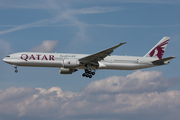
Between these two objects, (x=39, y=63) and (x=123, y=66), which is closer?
(x=39, y=63)

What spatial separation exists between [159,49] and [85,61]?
48.7ft

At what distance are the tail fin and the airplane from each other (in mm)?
1200

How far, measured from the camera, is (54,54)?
47094 mm

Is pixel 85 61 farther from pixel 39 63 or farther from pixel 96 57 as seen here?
pixel 39 63

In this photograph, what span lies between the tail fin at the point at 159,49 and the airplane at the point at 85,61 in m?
1.20

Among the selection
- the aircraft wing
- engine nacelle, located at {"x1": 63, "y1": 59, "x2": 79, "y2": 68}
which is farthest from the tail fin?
engine nacelle, located at {"x1": 63, "y1": 59, "x2": 79, "y2": 68}

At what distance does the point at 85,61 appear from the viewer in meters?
46.9

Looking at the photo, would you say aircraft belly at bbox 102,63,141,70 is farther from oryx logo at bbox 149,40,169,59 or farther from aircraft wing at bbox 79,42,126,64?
oryx logo at bbox 149,40,169,59

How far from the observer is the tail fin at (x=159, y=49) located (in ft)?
173

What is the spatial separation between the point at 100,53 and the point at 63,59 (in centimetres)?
603

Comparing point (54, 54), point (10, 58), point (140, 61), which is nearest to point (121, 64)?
point (140, 61)

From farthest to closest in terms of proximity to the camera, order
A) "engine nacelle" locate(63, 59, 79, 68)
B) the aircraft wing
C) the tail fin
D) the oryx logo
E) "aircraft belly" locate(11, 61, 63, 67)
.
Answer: the oryx logo < the tail fin < "aircraft belly" locate(11, 61, 63, 67) < "engine nacelle" locate(63, 59, 79, 68) < the aircraft wing

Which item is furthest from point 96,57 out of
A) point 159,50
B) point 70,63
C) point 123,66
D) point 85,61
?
point 159,50

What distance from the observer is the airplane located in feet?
152
